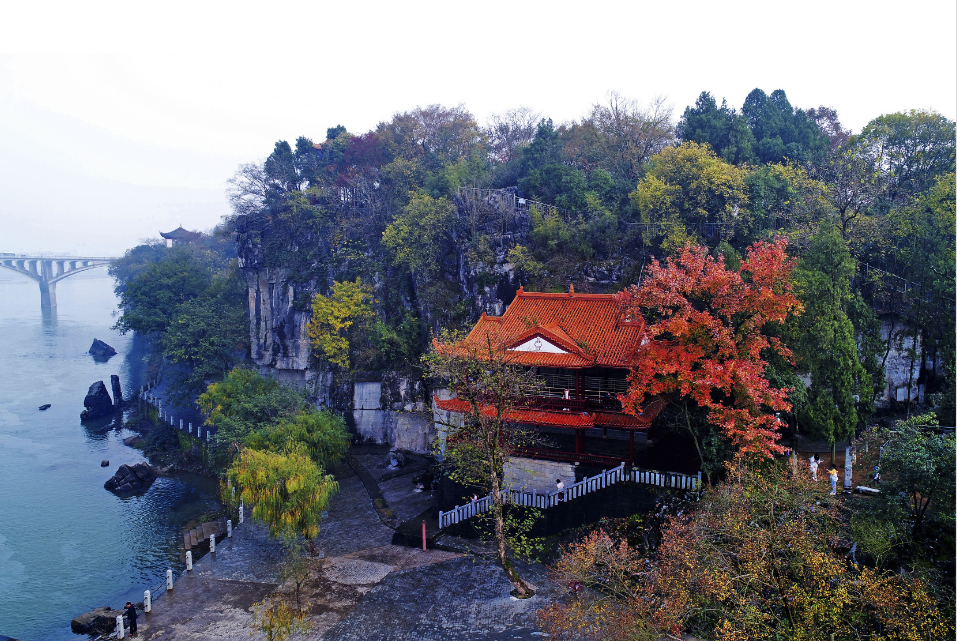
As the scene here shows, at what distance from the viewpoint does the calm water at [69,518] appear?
799 inches

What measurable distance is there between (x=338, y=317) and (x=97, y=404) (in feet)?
70.0

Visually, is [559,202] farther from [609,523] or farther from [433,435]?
[609,523]

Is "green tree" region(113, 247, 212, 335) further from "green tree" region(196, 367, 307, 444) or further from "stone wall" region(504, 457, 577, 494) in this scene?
"stone wall" region(504, 457, 577, 494)

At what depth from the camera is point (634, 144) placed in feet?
117

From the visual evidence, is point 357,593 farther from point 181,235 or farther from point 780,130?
point 181,235

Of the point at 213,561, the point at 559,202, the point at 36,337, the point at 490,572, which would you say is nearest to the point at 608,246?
the point at 559,202

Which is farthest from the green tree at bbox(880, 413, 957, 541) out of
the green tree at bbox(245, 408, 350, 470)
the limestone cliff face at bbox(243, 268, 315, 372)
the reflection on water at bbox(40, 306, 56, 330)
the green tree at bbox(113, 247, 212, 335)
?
the reflection on water at bbox(40, 306, 56, 330)

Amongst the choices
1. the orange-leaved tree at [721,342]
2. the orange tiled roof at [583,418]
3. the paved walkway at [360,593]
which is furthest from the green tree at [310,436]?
the orange-leaved tree at [721,342]

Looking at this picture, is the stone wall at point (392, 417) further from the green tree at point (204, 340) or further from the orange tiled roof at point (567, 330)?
the orange tiled roof at point (567, 330)

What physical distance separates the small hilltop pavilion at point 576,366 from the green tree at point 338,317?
12.7m

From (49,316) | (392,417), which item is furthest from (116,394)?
(49,316)

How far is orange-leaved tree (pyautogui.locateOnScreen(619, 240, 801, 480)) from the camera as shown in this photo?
15805 millimetres

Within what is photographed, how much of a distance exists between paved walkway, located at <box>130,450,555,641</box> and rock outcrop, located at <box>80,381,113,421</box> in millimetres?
26541

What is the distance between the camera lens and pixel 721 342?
15.9m
